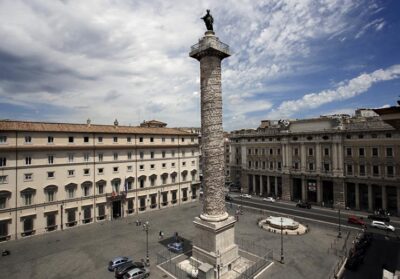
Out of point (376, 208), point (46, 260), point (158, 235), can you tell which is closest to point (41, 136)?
point (46, 260)

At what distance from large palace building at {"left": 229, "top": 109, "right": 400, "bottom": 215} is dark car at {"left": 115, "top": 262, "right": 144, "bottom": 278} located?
129ft

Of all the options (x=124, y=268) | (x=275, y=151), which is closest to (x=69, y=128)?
(x=124, y=268)

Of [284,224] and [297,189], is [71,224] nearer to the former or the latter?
[284,224]

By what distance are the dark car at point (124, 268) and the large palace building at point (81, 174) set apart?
59.9ft

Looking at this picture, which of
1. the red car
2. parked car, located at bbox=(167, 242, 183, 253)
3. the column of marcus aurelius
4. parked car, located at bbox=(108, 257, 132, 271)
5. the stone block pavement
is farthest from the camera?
the red car

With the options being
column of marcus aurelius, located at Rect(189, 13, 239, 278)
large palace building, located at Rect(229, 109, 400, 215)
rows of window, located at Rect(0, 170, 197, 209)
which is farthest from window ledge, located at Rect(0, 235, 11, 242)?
large palace building, located at Rect(229, 109, 400, 215)

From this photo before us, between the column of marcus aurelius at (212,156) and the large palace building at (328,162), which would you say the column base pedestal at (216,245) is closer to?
the column of marcus aurelius at (212,156)

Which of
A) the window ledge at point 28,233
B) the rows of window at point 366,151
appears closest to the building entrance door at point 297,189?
the rows of window at point 366,151

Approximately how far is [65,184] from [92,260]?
1455 cm

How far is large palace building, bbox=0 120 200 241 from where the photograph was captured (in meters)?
32.0

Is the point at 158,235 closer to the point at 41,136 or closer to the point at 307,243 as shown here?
the point at 307,243

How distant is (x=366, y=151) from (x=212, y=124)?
34817mm

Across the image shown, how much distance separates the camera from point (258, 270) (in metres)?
23.0

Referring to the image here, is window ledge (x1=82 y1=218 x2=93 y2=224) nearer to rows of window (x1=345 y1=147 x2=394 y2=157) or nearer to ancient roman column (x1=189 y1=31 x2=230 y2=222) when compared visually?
ancient roman column (x1=189 y1=31 x2=230 y2=222)
